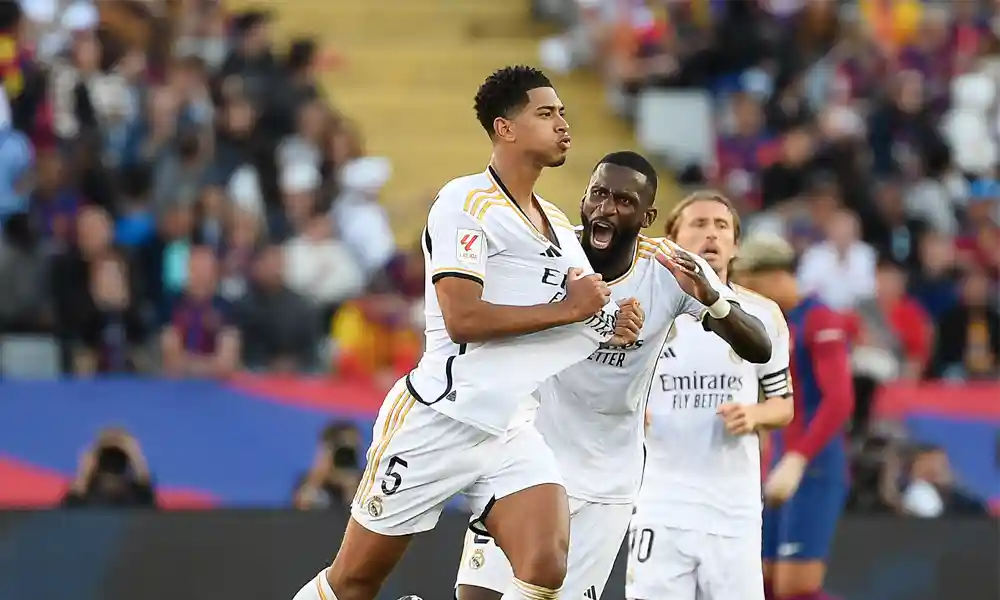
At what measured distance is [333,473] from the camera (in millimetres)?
11008

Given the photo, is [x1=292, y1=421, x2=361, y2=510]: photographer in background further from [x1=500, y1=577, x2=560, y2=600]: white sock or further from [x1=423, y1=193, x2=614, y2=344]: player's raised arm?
[x1=423, y1=193, x2=614, y2=344]: player's raised arm

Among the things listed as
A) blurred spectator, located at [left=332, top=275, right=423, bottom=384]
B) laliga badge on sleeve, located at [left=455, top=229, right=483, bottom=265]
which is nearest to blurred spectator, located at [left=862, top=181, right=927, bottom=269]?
blurred spectator, located at [left=332, top=275, right=423, bottom=384]

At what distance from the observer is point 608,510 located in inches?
279

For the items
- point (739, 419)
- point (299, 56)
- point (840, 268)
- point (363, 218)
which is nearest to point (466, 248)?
point (739, 419)

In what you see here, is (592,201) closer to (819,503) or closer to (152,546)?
(819,503)

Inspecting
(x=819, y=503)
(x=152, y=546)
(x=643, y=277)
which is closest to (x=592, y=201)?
(x=643, y=277)

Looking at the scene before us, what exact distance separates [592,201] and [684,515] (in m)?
1.51

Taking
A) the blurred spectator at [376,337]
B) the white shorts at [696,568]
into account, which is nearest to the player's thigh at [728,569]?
the white shorts at [696,568]

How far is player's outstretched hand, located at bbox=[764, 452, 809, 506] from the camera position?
7.88m

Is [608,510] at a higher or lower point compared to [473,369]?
lower

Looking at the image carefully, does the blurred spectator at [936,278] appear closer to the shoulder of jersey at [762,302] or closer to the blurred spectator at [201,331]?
the blurred spectator at [201,331]

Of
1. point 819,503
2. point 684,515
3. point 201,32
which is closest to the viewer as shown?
point 684,515

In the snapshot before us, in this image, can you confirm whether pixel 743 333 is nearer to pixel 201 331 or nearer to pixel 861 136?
pixel 201 331

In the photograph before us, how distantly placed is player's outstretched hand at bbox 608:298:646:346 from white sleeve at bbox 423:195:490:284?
1.66ft
